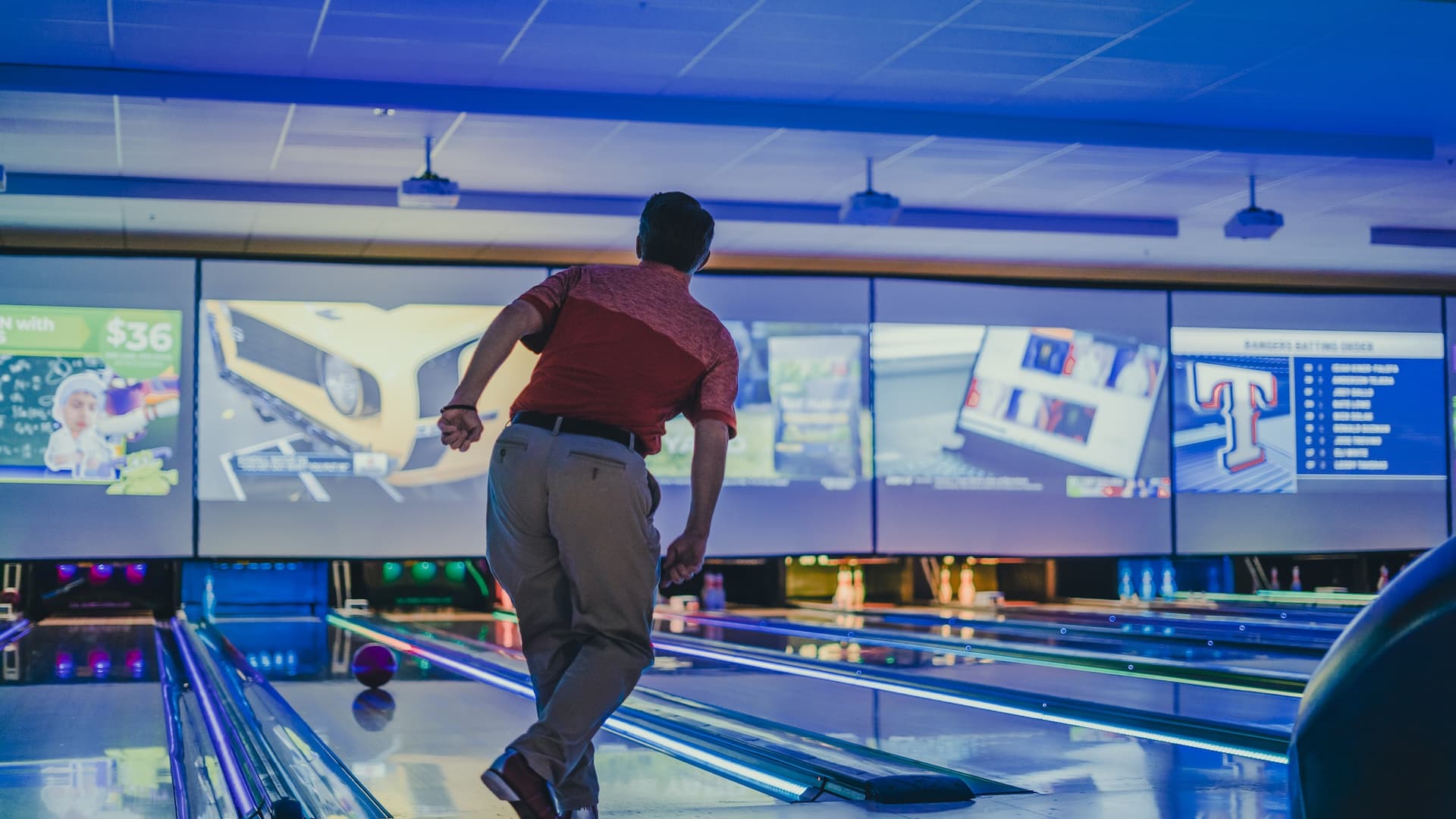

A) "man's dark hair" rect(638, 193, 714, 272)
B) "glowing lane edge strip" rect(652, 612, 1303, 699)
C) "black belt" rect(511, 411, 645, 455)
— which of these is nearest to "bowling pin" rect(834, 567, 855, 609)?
"glowing lane edge strip" rect(652, 612, 1303, 699)

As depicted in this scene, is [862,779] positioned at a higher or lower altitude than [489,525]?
lower

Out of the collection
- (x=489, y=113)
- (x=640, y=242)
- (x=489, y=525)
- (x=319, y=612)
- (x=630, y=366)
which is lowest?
(x=319, y=612)

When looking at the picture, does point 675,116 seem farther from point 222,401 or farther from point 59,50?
point 222,401

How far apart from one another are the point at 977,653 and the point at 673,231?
472 centimetres

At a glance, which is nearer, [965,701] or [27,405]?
[965,701]

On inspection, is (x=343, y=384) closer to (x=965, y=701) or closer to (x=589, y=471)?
(x=965, y=701)

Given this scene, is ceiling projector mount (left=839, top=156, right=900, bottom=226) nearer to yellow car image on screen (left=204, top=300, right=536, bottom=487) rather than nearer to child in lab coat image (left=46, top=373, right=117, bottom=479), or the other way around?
yellow car image on screen (left=204, top=300, right=536, bottom=487)

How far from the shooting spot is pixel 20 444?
31.1ft

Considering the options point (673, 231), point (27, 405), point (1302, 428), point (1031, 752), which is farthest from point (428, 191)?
point (1302, 428)

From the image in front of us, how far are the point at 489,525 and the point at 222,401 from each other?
790cm

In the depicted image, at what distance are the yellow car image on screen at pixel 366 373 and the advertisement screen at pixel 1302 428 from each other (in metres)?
5.09

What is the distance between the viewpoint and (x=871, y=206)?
7.93m

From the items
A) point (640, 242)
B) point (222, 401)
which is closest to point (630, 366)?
point (640, 242)

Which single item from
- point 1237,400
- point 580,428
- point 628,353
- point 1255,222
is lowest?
point 580,428
